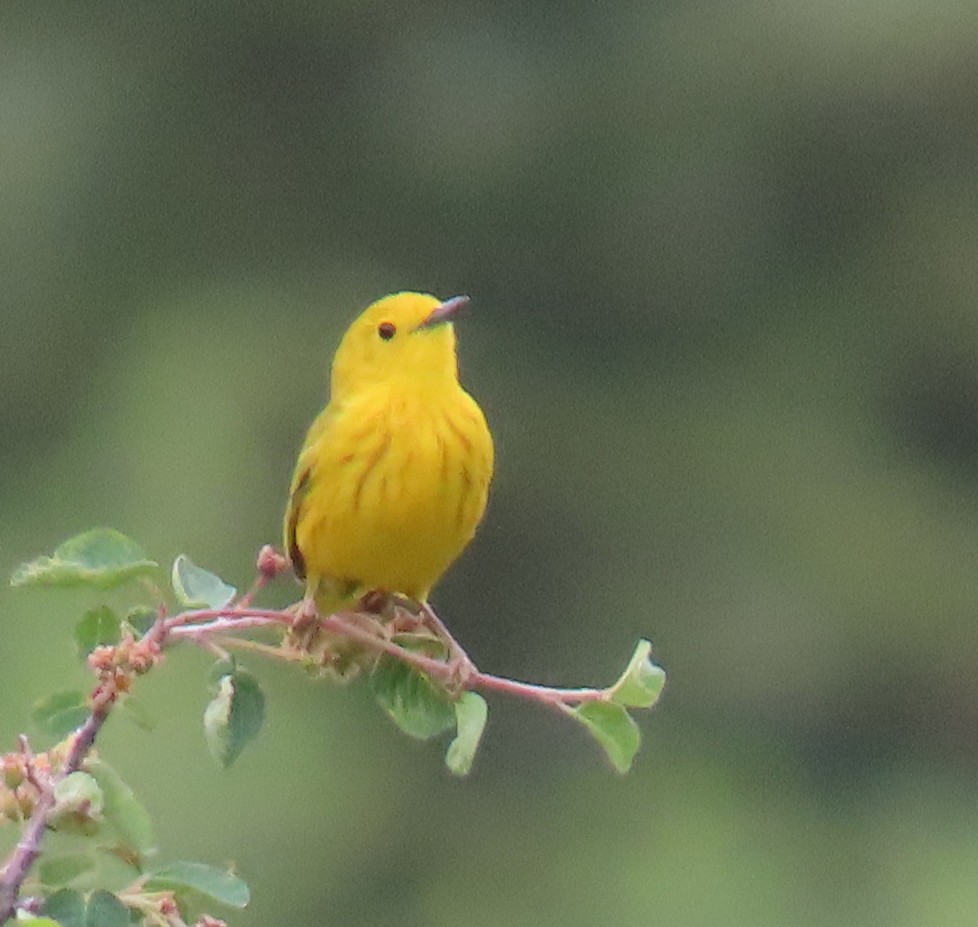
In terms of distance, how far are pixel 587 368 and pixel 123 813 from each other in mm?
6922

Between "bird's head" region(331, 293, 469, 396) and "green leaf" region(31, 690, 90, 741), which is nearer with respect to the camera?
"green leaf" region(31, 690, 90, 741)

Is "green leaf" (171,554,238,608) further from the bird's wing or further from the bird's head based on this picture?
the bird's head

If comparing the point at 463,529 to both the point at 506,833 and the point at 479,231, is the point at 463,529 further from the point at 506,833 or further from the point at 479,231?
the point at 479,231

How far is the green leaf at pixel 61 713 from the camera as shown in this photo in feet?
6.05

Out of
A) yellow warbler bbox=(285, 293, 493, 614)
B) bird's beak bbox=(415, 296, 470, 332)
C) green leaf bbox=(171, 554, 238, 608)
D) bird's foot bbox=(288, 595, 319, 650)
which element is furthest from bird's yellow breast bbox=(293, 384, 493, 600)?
green leaf bbox=(171, 554, 238, 608)

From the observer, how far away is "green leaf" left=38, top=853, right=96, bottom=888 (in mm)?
1789

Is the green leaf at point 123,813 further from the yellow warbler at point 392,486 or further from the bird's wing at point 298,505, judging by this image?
the bird's wing at point 298,505

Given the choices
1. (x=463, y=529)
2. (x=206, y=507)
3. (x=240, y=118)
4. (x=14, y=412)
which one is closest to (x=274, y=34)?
(x=240, y=118)

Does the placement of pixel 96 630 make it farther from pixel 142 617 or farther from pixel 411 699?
pixel 411 699

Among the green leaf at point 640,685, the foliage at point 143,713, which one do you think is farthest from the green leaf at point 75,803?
the green leaf at point 640,685

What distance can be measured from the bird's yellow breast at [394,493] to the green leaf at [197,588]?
73cm

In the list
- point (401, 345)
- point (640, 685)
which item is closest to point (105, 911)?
point (640, 685)

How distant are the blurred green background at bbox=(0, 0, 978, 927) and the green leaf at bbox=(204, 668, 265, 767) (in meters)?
5.33

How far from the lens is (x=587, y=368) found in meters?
8.63
